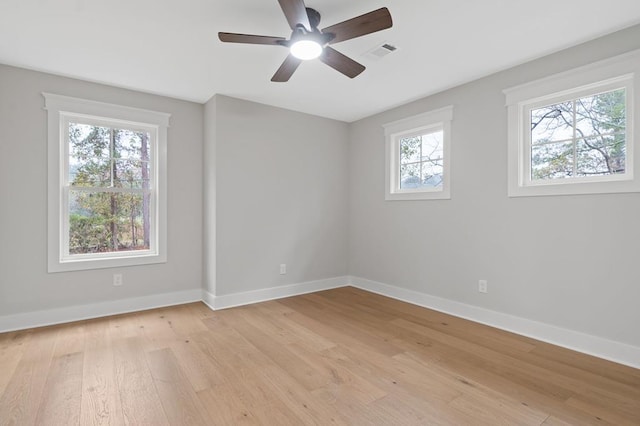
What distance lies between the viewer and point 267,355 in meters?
2.52

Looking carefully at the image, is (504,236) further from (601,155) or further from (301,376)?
(301,376)

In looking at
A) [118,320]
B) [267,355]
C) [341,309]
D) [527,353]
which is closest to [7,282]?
[118,320]

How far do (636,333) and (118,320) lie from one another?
4.54 meters

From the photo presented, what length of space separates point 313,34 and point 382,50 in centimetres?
91

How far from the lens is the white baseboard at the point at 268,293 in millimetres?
3707

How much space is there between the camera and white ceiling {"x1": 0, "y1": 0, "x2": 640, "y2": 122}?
7.02 ft

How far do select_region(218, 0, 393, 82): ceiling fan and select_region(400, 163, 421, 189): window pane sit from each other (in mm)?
1976

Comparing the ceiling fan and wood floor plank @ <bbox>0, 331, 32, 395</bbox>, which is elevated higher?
the ceiling fan

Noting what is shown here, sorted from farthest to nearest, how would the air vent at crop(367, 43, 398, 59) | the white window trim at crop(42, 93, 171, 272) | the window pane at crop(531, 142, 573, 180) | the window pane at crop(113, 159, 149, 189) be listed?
the window pane at crop(113, 159, 149, 189) < the white window trim at crop(42, 93, 171, 272) < the window pane at crop(531, 142, 573, 180) < the air vent at crop(367, 43, 398, 59)

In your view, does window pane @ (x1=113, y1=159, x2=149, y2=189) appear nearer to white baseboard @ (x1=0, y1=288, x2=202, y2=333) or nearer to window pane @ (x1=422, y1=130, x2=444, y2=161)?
white baseboard @ (x1=0, y1=288, x2=202, y2=333)

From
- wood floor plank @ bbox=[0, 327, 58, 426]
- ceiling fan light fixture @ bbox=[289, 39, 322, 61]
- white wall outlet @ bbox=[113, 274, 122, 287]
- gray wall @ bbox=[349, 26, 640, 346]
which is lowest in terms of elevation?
wood floor plank @ bbox=[0, 327, 58, 426]

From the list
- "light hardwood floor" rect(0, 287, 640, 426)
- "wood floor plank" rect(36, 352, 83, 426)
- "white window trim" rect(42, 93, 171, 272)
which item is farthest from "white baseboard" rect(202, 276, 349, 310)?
"wood floor plank" rect(36, 352, 83, 426)

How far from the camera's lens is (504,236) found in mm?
3076

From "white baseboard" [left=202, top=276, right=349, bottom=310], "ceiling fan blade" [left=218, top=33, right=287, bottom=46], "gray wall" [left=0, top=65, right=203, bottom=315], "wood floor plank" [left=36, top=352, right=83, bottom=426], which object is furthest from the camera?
"white baseboard" [left=202, top=276, right=349, bottom=310]
